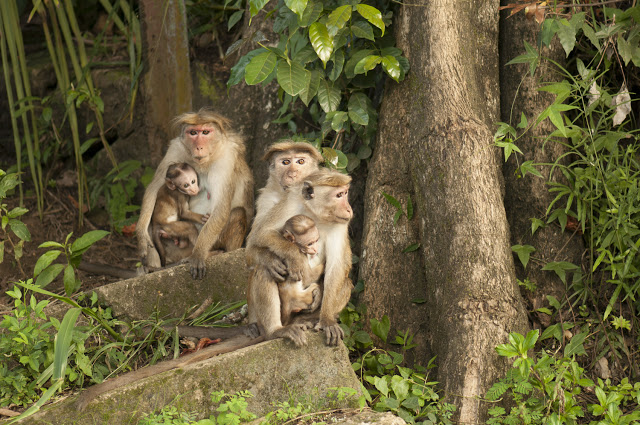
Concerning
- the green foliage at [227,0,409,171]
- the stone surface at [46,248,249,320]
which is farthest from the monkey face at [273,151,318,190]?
the stone surface at [46,248,249,320]

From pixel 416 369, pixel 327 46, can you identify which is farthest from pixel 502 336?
pixel 327 46

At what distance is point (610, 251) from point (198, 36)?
186 inches

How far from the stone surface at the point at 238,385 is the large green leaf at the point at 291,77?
4.80 ft

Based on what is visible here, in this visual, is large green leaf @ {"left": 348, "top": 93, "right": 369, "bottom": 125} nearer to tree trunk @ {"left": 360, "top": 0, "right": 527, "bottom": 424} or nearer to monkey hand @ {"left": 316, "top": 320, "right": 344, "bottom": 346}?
tree trunk @ {"left": 360, "top": 0, "right": 527, "bottom": 424}

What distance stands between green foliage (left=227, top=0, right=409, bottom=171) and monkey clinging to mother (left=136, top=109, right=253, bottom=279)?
28.0 inches

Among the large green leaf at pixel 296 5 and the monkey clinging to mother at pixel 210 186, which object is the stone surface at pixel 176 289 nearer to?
the monkey clinging to mother at pixel 210 186

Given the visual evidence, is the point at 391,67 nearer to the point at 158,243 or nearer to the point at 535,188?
the point at 535,188

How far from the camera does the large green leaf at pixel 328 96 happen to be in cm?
460

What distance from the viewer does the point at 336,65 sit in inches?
175

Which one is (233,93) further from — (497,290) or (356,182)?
(497,290)

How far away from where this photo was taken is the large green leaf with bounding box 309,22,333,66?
4.00m

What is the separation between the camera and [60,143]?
704 cm

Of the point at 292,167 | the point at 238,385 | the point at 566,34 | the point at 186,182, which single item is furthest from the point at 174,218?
the point at 566,34

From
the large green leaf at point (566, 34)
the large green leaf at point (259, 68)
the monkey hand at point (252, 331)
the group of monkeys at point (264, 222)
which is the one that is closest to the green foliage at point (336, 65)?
the large green leaf at point (259, 68)
